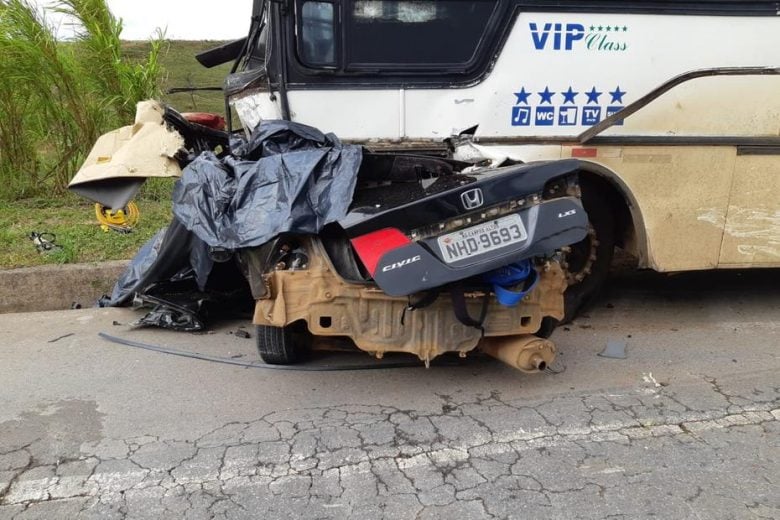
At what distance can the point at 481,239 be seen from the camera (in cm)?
317

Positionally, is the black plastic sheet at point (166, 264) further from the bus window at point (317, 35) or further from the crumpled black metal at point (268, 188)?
the bus window at point (317, 35)

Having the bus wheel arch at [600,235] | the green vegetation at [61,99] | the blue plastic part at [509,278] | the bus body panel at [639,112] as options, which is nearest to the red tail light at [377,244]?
the blue plastic part at [509,278]

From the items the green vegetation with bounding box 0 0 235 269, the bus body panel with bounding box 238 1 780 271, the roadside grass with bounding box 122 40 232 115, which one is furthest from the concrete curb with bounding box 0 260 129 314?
the bus body panel with bounding box 238 1 780 271

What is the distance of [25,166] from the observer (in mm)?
7297

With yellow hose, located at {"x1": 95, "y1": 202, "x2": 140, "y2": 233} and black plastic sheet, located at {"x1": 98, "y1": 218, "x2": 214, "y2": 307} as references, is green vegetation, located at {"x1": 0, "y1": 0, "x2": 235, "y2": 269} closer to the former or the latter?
yellow hose, located at {"x1": 95, "y1": 202, "x2": 140, "y2": 233}

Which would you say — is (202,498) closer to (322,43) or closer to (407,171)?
(407,171)

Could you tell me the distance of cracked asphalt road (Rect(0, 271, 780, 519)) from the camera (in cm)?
271

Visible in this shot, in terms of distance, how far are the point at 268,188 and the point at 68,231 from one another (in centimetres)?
356

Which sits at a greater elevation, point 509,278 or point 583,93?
point 583,93

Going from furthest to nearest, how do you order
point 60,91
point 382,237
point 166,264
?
point 60,91 → point 166,264 → point 382,237

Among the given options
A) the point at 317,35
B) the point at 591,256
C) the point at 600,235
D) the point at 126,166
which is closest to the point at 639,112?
the point at 600,235

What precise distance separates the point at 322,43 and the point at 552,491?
2917 millimetres

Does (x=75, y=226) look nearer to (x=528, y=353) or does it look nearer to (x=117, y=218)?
(x=117, y=218)

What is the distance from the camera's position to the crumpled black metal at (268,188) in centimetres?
328
